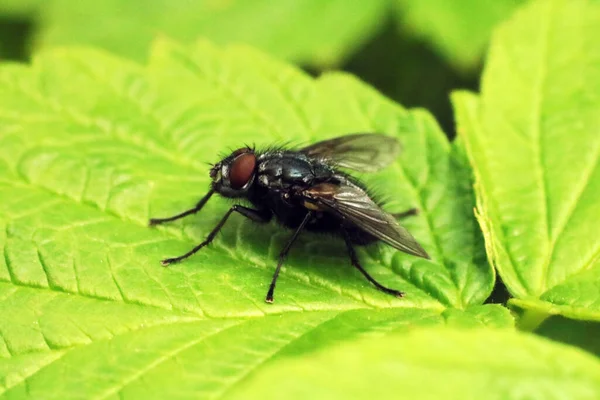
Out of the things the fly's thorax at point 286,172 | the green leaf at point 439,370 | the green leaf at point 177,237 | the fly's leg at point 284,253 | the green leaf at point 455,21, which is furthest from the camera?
the green leaf at point 455,21

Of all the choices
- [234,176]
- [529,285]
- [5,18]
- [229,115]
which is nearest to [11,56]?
[5,18]

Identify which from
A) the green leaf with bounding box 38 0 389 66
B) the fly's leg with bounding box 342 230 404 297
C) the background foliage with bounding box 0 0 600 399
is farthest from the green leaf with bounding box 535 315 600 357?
the green leaf with bounding box 38 0 389 66

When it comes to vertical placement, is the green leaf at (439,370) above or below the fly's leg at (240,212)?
above

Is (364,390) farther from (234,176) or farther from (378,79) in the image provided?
(378,79)

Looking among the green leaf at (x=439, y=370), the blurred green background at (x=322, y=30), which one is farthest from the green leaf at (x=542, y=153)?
the blurred green background at (x=322, y=30)

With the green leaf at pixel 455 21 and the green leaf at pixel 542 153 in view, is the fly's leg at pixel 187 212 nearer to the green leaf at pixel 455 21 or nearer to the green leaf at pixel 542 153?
the green leaf at pixel 542 153

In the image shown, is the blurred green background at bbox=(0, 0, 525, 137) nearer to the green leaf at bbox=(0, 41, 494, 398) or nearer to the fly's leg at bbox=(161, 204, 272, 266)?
the green leaf at bbox=(0, 41, 494, 398)
